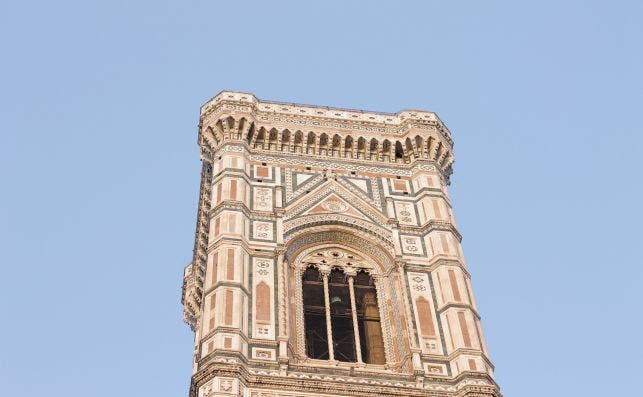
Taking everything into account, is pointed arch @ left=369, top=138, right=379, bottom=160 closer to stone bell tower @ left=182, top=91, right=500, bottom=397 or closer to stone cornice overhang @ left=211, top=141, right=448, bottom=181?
stone bell tower @ left=182, top=91, right=500, bottom=397

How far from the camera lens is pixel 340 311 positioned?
75.1 ft

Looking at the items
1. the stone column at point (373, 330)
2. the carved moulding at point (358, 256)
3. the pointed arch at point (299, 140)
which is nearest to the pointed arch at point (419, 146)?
the pointed arch at point (299, 140)

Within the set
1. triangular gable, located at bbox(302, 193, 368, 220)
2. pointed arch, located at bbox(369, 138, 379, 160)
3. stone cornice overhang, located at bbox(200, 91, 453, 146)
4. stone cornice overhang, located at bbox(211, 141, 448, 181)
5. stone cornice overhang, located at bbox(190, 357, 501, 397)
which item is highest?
stone cornice overhang, located at bbox(200, 91, 453, 146)

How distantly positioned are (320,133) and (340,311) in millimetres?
5549

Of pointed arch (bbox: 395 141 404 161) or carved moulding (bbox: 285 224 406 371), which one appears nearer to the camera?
carved moulding (bbox: 285 224 406 371)

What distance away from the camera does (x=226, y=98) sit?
90.5 ft

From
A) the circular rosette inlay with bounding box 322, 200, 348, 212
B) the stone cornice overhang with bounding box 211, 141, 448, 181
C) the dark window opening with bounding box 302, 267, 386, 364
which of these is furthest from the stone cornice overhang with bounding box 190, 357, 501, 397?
the stone cornice overhang with bounding box 211, 141, 448, 181

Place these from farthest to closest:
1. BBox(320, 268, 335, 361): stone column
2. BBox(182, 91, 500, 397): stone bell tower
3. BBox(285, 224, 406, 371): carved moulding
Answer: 1. BBox(285, 224, 406, 371): carved moulding
2. BBox(320, 268, 335, 361): stone column
3. BBox(182, 91, 500, 397): stone bell tower

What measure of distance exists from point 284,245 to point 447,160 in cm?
577

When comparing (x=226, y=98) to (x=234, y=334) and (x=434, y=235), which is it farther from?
(x=234, y=334)

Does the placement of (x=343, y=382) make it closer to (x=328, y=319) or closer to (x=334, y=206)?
(x=328, y=319)

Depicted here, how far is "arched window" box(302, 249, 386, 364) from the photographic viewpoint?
71.6 ft

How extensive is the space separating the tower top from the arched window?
3670 millimetres

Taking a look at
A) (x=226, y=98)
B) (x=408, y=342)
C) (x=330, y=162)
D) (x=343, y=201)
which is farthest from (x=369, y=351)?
(x=226, y=98)
